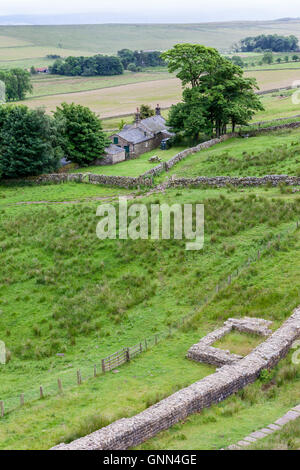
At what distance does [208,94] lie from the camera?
64688mm

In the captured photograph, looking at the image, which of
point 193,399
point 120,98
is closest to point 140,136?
point 193,399

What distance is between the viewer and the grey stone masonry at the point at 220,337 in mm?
22469

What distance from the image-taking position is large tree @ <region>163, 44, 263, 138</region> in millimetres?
64062

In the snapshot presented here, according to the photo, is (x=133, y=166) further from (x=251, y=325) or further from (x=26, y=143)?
(x=251, y=325)

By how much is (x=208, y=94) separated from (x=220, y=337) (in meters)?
46.4

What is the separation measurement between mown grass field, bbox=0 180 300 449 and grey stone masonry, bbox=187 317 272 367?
54 centimetres

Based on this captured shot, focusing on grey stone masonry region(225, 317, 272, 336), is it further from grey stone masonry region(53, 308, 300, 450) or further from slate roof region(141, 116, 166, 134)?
slate roof region(141, 116, 166, 134)

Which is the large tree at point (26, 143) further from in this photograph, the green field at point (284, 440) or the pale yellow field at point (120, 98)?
the green field at point (284, 440)

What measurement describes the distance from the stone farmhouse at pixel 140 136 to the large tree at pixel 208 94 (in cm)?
554

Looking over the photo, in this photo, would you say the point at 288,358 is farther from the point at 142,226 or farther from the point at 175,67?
the point at 175,67

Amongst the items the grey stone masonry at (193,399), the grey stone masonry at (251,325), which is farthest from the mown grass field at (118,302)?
the grey stone masonry at (193,399)

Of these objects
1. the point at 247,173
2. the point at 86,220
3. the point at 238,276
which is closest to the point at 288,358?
the point at 238,276

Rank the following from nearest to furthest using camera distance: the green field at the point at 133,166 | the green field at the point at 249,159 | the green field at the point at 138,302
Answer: the green field at the point at 138,302 < the green field at the point at 249,159 < the green field at the point at 133,166

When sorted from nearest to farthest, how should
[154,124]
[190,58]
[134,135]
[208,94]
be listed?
[208,94] < [190,58] < [134,135] < [154,124]
